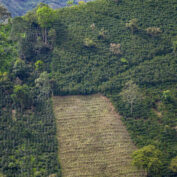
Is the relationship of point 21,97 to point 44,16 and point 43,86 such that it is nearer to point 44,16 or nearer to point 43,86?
point 43,86

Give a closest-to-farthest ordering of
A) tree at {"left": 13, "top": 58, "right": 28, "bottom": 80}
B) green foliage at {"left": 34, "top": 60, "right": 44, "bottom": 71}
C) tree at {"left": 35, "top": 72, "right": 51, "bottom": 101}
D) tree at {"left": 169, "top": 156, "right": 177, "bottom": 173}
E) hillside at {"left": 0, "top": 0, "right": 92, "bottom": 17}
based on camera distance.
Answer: tree at {"left": 169, "top": 156, "right": 177, "bottom": 173} < tree at {"left": 35, "top": 72, "right": 51, "bottom": 101} < tree at {"left": 13, "top": 58, "right": 28, "bottom": 80} < green foliage at {"left": 34, "top": 60, "right": 44, "bottom": 71} < hillside at {"left": 0, "top": 0, "right": 92, "bottom": 17}

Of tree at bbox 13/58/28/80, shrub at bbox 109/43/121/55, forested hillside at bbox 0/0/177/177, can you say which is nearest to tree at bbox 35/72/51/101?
forested hillside at bbox 0/0/177/177

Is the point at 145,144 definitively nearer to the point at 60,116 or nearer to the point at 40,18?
the point at 60,116

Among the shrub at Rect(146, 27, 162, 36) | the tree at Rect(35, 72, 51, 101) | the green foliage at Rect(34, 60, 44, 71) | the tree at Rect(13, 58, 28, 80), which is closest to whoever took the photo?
the tree at Rect(35, 72, 51, 101)

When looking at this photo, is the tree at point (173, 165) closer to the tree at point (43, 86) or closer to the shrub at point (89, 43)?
the tree at point (43, 86)

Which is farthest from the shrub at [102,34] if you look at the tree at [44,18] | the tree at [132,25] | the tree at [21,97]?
the tree at [21,97]

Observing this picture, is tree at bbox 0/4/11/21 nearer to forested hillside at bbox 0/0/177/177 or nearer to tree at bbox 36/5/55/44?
forested hillside at bbox 0/0/177/177

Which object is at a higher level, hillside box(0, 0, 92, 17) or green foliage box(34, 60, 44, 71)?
hillside box(0, 0, 92, 17)
